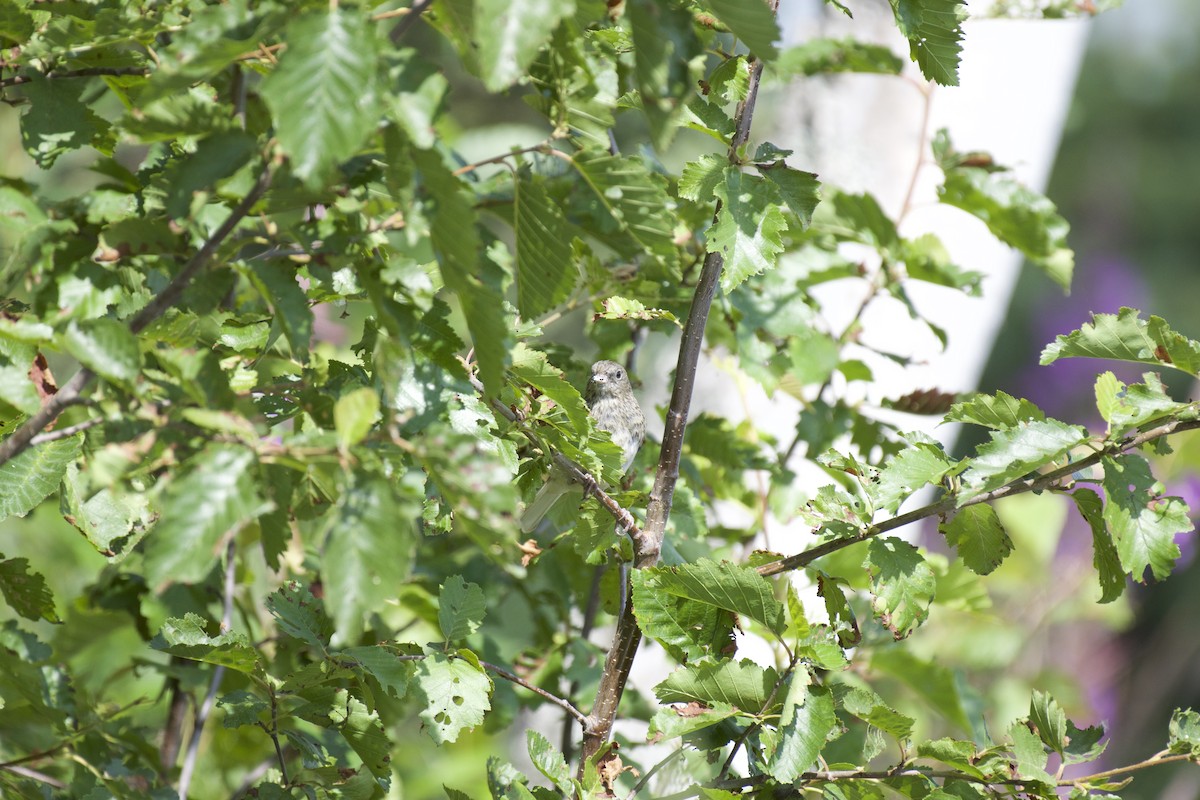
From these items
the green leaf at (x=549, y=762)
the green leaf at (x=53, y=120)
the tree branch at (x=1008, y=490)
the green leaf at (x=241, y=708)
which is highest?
the green leaf at (x=53, y=120)

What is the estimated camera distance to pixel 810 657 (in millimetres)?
871

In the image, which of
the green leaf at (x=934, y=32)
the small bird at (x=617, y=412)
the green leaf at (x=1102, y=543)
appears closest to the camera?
the green leaf at (x=934, y=32)

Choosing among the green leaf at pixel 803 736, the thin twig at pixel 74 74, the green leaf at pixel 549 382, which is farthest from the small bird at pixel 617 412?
the thin twig at pixel 74 74

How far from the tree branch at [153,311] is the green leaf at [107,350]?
0.07 m

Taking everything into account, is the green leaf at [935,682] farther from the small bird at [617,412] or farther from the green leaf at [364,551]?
the green leaf at [364,551]

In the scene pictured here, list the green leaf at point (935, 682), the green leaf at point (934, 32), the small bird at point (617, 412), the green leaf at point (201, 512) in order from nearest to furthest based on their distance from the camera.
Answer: the green leaf at point (201, 512)
the green leaf at point (934, 32)
the green leaf at point (935, 682)
the small bird at point (617, 412)

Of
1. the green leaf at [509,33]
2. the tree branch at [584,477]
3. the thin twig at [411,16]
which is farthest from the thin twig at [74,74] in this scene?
the green leaf at [509,33]

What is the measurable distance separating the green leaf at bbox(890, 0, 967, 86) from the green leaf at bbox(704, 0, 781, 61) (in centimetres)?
18

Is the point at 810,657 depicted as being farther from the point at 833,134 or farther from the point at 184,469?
the point at 833,134

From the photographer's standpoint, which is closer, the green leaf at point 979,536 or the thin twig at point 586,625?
the green leaf at point 979,536

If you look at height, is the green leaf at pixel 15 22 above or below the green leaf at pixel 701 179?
above

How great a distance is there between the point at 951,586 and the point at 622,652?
0.57 meters

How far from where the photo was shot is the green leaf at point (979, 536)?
95 centimetres

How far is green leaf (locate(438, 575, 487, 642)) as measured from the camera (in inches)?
37.4
